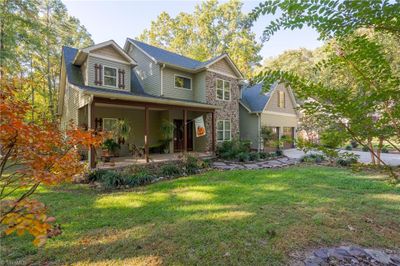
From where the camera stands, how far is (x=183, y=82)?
14508 millimetres

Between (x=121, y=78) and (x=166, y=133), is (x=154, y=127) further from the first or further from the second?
(x=121, y=78)

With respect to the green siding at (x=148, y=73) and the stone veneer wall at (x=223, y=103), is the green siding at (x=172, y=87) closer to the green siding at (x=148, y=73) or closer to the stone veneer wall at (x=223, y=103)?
the green siding at (x=148, y=73)

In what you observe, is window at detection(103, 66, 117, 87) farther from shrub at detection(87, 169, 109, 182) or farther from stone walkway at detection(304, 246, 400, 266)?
stone walkway at detection(304, 246, 400, 266)

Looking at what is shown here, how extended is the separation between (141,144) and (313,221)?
36.3ft

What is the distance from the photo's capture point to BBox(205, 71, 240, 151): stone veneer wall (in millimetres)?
14539

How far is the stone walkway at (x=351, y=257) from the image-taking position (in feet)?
9.92

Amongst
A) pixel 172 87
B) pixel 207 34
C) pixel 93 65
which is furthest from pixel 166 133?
pixel 207 34

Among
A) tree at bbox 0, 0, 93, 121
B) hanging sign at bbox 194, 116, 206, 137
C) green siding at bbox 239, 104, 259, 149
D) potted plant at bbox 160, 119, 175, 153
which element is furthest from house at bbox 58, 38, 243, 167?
tree at bbox 0, 0, 93, 121

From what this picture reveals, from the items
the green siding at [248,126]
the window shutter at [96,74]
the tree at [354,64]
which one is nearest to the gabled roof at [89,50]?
the window shutter at [96,74]

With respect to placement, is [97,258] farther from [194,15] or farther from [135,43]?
[194,15]

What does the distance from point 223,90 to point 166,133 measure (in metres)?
5.34

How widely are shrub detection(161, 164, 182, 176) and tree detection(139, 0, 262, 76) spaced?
2019 cm

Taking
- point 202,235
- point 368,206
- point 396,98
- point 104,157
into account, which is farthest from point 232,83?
point 396,98

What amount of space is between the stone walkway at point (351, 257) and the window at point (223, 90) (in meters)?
12.7
